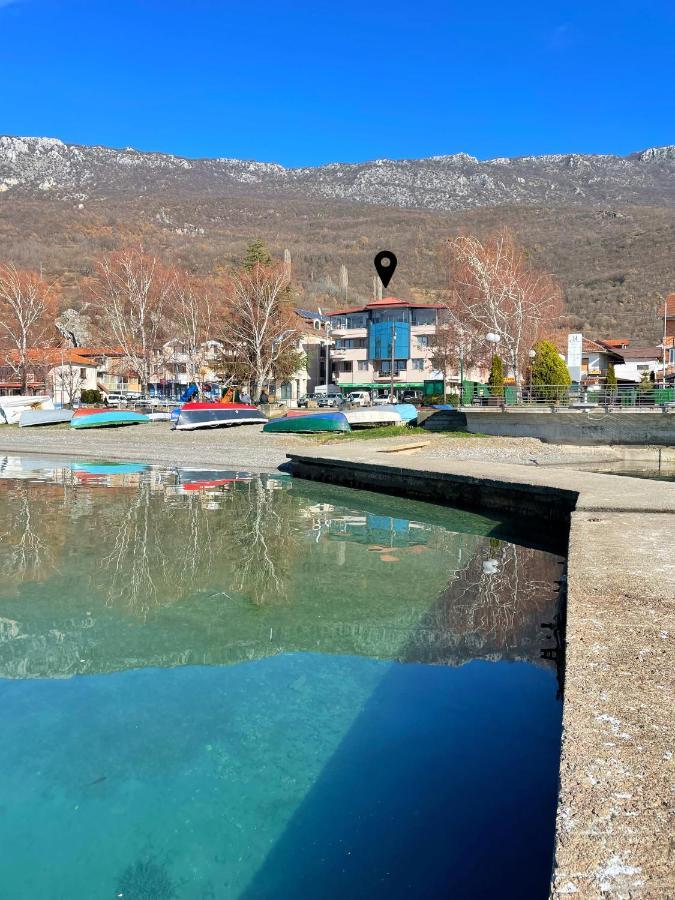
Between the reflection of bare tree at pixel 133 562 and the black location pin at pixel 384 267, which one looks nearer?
→ the reflection of bare tree at pixel 133 562

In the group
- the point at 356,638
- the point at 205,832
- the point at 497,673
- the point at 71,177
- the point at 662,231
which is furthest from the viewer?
the point at 71,177

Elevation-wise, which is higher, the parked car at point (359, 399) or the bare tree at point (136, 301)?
the bare tree at point (136, 301)

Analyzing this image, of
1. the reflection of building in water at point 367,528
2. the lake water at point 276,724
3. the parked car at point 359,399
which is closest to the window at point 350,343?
the parked car at point 359,399

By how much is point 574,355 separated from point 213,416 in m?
19.3

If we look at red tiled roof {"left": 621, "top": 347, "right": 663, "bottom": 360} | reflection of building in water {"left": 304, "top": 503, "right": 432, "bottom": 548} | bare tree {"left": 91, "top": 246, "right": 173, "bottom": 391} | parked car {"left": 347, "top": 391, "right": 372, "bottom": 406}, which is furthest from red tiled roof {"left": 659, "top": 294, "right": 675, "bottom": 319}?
reflection of building in water {"left": 304, "top": 503, "right": 432, "bottom": 548}

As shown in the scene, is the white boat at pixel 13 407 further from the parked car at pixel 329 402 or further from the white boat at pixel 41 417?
the parked car at pixel 329 402

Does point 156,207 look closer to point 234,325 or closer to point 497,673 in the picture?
point 234,325

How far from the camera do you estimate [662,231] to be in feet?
344

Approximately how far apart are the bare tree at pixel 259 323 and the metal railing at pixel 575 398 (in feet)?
61.2

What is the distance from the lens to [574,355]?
3912cm

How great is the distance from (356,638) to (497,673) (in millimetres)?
1413

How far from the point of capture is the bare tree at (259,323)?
4719 centimetres

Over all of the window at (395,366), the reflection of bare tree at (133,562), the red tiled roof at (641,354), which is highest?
the red tiled roof at (641,354)

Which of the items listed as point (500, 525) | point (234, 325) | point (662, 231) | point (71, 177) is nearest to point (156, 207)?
point (71, 177)
